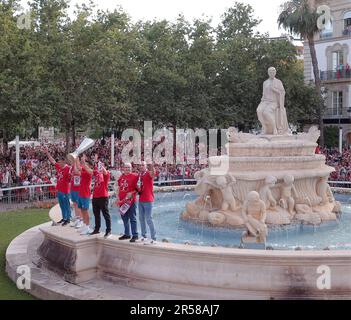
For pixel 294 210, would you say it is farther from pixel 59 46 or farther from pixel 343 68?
pixel 343 68

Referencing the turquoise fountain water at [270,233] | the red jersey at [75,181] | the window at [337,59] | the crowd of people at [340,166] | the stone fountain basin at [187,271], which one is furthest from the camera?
the window at [337,59]

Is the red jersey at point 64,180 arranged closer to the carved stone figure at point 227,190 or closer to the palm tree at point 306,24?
the carved stone figure at point 227,190

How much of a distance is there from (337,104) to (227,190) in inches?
1197

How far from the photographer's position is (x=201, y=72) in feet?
97.9

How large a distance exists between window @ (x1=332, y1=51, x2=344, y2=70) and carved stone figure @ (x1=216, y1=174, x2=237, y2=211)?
30.7m

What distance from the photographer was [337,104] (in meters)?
40.2

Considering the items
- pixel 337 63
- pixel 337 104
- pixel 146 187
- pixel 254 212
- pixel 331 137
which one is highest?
pixel 337 63

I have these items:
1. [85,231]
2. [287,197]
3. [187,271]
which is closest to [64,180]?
[85,231]

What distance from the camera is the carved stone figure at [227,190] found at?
1237cm

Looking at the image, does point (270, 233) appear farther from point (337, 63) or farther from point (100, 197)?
point (337, 63)

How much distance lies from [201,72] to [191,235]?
19.2 metres

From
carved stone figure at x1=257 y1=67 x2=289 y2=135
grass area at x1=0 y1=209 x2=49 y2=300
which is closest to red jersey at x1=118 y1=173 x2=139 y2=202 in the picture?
grass area at x1=0 y1=209 x2=49 y2=300

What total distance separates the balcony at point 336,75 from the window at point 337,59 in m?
0.69

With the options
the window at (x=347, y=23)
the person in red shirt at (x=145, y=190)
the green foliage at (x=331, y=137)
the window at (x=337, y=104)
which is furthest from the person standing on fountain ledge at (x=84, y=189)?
the window at (x=347, y=23)
